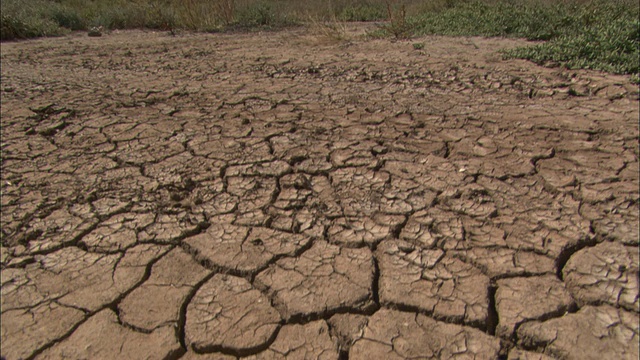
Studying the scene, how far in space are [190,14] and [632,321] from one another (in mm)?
7827

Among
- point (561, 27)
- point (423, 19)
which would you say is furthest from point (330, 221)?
point (423, 19)

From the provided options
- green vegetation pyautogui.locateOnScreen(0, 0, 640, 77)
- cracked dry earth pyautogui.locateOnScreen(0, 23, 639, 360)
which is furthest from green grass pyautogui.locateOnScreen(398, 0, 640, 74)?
cracked dry earth pyautogui.locateOnScreen(0, 23, 639, 360)

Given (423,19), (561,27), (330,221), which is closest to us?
(330,221)

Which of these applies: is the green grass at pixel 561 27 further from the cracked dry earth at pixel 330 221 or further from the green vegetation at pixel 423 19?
the cracked dry earth at pixel 330 221

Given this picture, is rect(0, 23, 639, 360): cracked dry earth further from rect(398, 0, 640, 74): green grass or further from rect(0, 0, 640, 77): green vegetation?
rect(0, 0, 640, 77): green vegetation

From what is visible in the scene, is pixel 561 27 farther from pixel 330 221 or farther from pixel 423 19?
pixel 330 221

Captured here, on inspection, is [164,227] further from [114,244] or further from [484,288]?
[484,288]

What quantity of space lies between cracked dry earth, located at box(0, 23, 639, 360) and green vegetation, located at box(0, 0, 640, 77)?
49 centimetres

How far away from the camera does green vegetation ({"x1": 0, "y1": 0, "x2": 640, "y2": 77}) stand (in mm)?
4066

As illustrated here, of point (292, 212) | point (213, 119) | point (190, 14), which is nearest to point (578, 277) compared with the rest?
point (292, 212)

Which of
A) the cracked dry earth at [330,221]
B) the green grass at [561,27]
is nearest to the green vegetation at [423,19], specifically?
the green grass at [561,27]

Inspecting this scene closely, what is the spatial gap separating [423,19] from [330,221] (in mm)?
5464

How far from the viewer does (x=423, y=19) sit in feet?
22.2

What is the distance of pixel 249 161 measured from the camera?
280 cm
